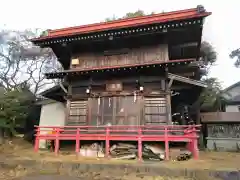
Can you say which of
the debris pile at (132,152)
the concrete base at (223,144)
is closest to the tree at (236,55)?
the concrete base at (223,144)

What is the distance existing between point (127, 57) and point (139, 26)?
84.0 inches

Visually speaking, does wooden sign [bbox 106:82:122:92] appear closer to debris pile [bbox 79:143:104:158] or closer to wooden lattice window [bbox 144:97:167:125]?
wooden lattice window [bbox 144:97:167:125]

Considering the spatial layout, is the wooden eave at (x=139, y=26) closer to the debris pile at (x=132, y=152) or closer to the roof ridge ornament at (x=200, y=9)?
the roof ridge ornament at (x=200, y=9)

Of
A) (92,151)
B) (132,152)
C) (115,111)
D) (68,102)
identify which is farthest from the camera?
(68,102)

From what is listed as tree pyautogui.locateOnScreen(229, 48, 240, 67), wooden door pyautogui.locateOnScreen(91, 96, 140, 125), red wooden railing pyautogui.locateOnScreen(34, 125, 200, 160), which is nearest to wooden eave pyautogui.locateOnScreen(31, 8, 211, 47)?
wooden door pyautogui.locateOnScreen(91, 96, 140, 125)

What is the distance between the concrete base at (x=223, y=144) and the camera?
54.8ft

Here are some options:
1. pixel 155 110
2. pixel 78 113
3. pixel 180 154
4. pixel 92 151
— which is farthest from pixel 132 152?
pixel 78 113

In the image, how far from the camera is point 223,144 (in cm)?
1706

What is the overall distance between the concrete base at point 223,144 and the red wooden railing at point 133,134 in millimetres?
7478

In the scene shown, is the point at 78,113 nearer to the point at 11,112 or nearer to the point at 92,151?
the point at 92,151

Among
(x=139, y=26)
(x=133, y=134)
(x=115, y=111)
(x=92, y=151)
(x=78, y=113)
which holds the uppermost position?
(x=139, y=26)

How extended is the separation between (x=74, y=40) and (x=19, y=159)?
7039mm

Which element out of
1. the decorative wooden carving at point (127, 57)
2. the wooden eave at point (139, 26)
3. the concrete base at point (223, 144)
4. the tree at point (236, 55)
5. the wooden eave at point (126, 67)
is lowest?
the concrete base at point (223, 144)

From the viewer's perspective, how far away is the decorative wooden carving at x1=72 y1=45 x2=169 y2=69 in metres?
12.7
